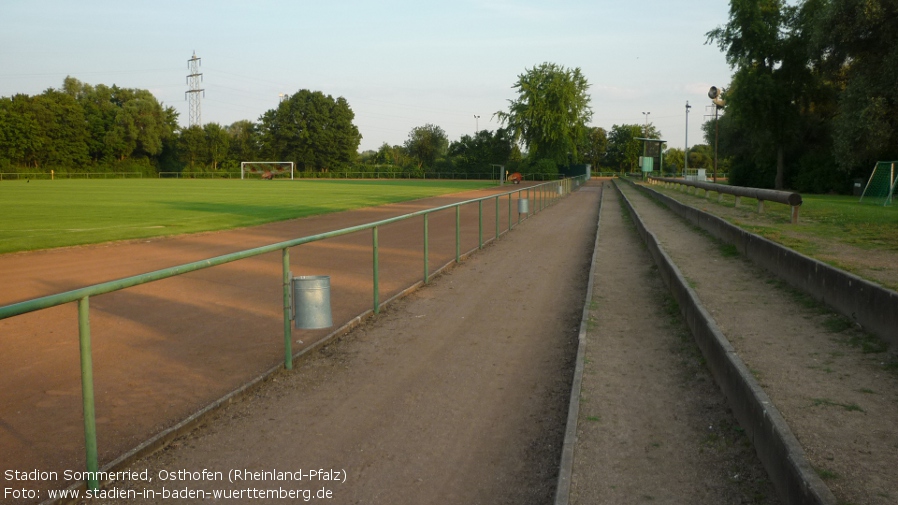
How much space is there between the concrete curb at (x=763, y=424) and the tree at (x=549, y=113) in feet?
283

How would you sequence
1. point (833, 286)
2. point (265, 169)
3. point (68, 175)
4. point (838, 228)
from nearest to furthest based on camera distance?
point (833, 286) < point (838, 228) < point (68, 175) < point (265, 169)

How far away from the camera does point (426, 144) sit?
127688 mm

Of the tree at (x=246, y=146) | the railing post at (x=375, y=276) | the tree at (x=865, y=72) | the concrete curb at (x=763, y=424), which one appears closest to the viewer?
the concrete curb at (x=763, y=424)

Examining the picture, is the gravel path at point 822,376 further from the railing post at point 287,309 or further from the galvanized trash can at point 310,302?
the railing post at point 287,309

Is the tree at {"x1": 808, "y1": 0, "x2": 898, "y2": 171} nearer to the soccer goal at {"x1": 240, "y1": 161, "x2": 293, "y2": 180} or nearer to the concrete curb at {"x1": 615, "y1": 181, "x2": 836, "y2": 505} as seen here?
the concrete curb at {"x1": 615, "y1": 181, "x2": 836, "y2": 505}

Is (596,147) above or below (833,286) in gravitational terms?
above

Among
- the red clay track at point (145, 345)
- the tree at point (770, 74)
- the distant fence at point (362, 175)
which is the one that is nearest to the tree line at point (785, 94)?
the tree at point (770, 74)

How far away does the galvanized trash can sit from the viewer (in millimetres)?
6480

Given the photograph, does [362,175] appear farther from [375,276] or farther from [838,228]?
[375,276]

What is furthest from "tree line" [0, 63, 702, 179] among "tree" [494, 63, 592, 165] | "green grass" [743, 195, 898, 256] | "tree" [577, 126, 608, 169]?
"green grass" [743, 195, 898, 256]

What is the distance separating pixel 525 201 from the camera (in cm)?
2395

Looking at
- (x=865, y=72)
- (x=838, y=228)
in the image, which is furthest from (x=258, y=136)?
(x=838, y=228)

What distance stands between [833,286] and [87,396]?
7.33 meters

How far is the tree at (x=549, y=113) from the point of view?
93.2m
